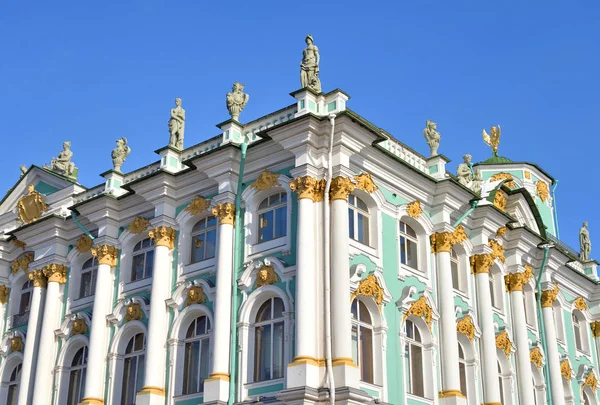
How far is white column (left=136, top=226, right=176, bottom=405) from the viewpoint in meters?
23.1

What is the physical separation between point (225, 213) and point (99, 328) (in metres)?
5.44

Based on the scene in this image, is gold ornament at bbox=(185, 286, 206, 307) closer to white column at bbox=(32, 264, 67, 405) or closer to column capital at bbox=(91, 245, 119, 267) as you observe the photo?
column capital at bbox=(91, 245, 119, 267)

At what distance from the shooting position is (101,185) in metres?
28.0

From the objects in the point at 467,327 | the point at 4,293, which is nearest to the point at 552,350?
the point at 467,327

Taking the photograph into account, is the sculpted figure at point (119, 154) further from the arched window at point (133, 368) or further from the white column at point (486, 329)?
the white column at point (486, 329)

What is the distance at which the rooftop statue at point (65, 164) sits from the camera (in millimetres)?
30859

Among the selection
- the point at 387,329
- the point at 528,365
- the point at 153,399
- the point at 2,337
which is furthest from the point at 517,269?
the point at 2,337

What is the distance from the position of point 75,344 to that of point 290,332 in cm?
849

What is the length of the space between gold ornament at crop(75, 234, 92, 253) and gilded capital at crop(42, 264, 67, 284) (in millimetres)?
843

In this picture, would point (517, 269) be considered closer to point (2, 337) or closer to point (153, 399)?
point (153, 399)

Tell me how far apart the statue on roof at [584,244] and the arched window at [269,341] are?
724 inches

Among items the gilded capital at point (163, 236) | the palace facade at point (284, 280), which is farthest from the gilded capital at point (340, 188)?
the gilded capital at point (163, 236)

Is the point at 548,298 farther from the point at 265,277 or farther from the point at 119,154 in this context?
the point at 119,154

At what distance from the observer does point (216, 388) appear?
21.5m
